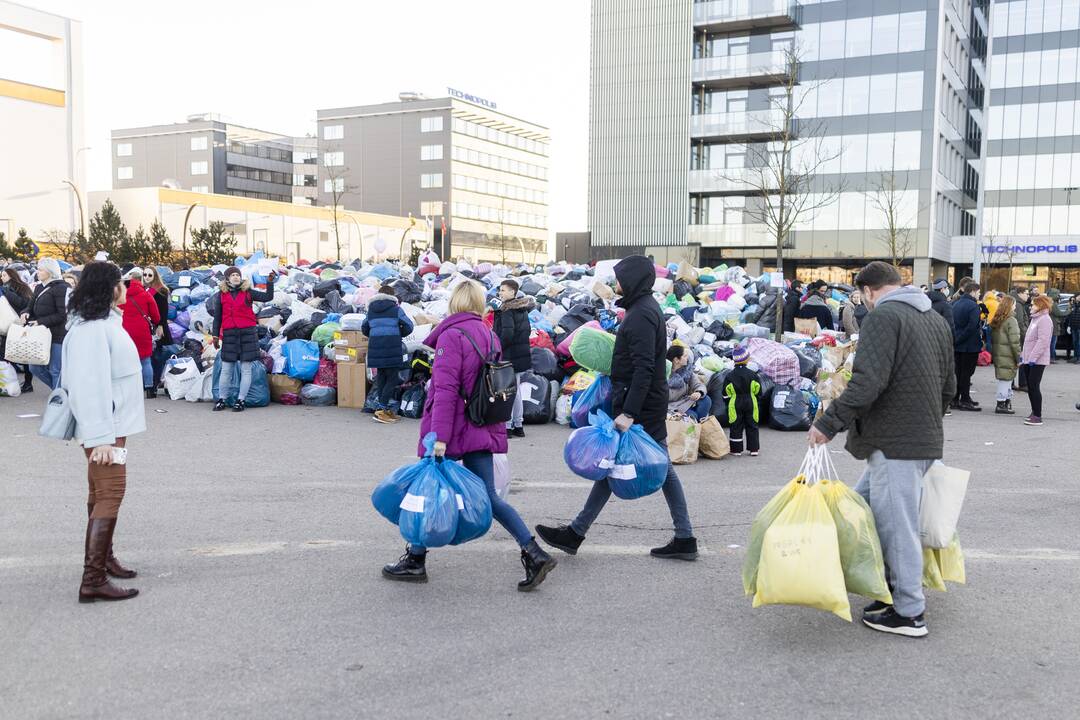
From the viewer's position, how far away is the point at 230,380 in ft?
37.8

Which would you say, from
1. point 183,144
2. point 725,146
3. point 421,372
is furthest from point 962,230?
point 183,144

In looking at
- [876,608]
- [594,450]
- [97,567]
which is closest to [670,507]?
[594,450]

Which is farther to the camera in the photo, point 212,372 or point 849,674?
point 212,372

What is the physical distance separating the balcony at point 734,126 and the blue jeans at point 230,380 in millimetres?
44612

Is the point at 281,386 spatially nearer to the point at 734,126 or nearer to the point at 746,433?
the point at 746,433

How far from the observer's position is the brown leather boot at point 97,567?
4.54 m

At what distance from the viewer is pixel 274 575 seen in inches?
197

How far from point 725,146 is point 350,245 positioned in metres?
37.1

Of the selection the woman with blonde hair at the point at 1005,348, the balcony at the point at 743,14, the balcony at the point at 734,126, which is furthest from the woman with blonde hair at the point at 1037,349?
the balcony at the point at 743,14

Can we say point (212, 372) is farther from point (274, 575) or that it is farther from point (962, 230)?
point (962, 230)

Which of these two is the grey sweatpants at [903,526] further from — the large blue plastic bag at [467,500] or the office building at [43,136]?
the office building at [43,136]

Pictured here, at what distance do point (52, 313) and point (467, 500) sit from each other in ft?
25.6

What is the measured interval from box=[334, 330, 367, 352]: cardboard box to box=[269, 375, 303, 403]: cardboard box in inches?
31.5

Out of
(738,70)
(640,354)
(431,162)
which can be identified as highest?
(431,162)
